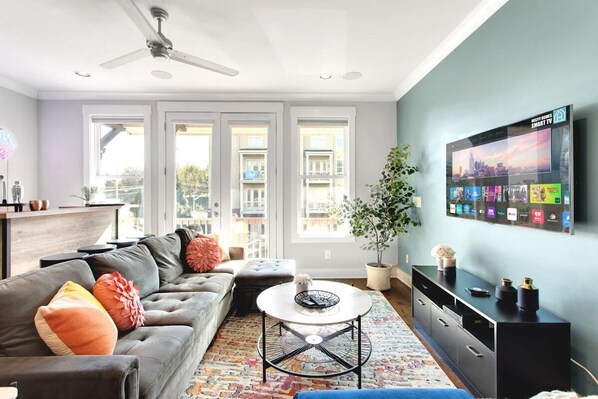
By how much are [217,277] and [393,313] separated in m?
1.83

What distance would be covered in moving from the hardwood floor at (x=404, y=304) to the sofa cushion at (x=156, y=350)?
177 cm

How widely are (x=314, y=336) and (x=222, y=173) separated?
8.95 feet

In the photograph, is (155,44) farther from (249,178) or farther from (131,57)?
(249,178)

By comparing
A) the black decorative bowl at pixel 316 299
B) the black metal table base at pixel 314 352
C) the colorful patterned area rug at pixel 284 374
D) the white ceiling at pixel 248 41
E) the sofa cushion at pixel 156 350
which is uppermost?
the white ceiling at pixel 248 41

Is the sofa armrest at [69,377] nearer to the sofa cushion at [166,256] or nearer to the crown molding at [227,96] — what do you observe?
the sofa cushion at [166,256]

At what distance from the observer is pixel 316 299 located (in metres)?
2.05

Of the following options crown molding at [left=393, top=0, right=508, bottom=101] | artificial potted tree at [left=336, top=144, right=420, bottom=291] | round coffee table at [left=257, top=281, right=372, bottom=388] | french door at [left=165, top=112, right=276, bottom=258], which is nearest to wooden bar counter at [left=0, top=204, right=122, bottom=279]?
french door at [left=165, top=112, right=276, bottom=258]

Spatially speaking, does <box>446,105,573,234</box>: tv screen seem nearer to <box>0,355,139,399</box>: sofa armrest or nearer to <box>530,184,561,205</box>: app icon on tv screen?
<box>530,184,561,205</box>: app icon on tv screen

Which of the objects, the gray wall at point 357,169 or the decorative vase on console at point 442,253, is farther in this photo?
the gray wall at point 357,169

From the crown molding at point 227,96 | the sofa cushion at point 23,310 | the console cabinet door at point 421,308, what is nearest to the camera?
the sofa cushion at point 23,310

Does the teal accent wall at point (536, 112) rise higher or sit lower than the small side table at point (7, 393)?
higher

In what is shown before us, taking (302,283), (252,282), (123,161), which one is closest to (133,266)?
(252,282)

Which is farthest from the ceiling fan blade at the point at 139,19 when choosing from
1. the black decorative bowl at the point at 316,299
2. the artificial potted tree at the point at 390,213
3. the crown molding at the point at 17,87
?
the crown molding at the point at 17,87

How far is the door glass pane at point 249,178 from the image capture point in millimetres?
4172
